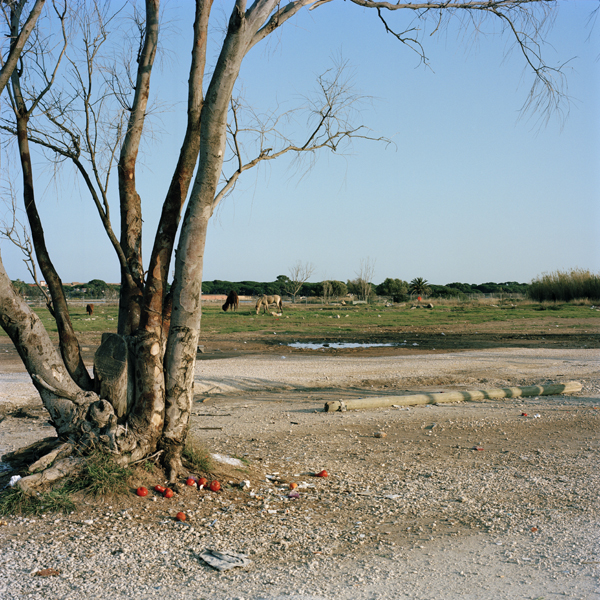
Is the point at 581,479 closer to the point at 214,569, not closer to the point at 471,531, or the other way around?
the point at 471,531

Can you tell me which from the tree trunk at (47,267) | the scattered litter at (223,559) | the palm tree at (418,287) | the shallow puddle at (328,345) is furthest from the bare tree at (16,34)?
the palm tree at (418,287)

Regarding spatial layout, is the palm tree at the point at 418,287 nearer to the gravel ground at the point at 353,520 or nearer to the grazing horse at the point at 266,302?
the grazing horse at the point at 266,302

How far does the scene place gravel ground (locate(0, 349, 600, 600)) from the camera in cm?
311

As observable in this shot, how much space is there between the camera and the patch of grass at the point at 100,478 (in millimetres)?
4172

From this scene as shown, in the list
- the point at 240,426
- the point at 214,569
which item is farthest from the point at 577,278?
the point at 214,569

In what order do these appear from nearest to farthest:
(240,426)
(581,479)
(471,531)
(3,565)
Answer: (3,565) → (471,531) → (581,479) → (240,426)

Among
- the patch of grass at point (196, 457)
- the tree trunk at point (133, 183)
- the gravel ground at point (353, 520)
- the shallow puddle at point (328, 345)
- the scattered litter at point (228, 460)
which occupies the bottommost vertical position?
the shallow puddle at point (328, 345)

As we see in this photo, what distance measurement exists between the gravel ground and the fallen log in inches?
12.5

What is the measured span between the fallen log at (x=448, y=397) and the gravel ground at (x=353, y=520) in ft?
1.04

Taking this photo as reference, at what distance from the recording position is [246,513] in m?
4.14

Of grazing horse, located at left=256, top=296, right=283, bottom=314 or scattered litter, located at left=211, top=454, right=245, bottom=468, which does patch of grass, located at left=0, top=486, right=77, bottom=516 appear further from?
grazing horse, located at left=256, top=296, right=283, bottom=314

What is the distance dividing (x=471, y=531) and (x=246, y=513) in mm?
1614

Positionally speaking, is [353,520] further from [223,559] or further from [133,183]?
[133,183]

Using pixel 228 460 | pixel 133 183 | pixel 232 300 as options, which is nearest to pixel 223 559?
pixel 228 460
